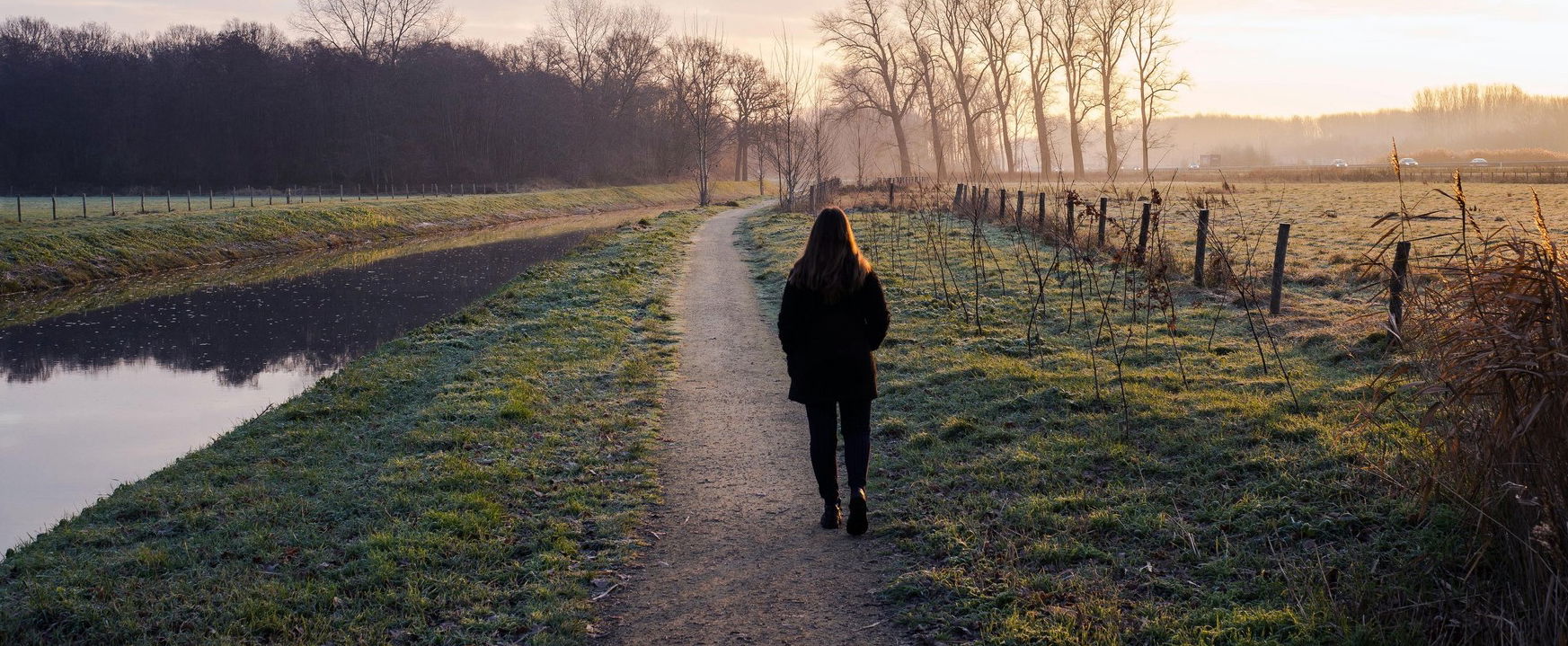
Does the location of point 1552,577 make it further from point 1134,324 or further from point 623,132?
point 623,132

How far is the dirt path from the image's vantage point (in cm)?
453

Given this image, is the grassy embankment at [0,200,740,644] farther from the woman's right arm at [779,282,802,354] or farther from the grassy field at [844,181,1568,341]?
the grassy field at [844,181,1568,341]

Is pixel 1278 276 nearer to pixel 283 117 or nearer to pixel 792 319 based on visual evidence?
pixel 792 319

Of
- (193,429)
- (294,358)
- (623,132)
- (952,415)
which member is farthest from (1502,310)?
(623,132)

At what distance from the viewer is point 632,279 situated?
18297 mm

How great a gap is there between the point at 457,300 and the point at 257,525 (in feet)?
44.5

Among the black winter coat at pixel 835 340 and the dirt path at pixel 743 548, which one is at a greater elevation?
the black winter coat at pixel 835 340

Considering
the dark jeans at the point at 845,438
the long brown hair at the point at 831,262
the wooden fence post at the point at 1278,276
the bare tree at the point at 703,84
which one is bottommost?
the dark jeans at the point at 845,438

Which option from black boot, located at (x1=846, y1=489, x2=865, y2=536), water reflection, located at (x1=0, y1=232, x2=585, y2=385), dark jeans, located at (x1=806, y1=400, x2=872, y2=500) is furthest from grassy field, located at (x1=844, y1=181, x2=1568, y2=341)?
water reflection, located at (x1=0, y1=232, x2=585, y2=385)

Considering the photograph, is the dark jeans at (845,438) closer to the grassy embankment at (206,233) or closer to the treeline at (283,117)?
the grassy embankment at (206,233)

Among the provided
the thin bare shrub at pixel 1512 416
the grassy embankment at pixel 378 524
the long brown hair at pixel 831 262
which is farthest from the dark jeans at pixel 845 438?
the thin bare shrub at pixel 1512 416

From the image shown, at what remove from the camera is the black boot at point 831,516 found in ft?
18.9

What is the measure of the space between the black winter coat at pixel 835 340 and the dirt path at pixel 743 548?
2.81 feet

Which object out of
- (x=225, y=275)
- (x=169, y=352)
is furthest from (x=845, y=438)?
(x=225, y=275)
